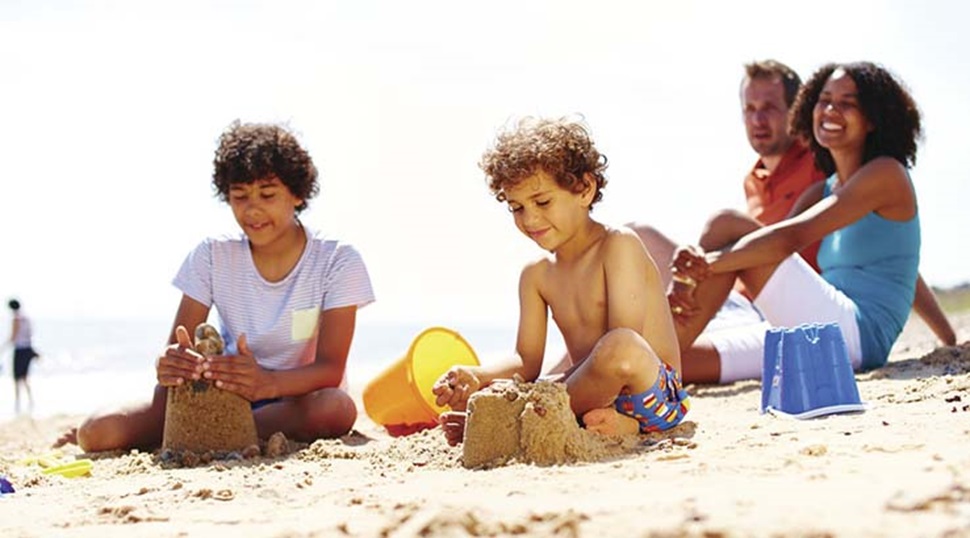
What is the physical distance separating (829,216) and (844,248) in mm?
381

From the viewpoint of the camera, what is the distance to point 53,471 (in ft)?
11.4

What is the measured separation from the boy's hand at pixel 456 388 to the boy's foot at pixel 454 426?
0.05 meters

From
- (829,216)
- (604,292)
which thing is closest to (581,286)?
(604,292)

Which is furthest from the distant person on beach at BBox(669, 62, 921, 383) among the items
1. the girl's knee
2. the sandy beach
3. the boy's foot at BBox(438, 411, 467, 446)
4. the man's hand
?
the girl's knee

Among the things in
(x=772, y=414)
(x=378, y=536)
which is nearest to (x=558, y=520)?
(x=378, y=536)

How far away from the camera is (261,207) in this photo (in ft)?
13.2

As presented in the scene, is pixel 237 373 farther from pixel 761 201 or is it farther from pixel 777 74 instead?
pixel 777 74

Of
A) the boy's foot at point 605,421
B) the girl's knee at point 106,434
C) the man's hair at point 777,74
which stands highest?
the man's hair at point 777,74

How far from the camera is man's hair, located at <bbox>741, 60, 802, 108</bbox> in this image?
565 centimetres

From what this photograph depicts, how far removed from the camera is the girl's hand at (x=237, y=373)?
352 cm

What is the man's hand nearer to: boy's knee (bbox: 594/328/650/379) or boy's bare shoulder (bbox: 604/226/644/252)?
boy's bare shoulder (bbox: 604/226/644/252)

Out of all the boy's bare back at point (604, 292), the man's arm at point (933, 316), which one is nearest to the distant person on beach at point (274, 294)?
the boy's bare back at point (604, 292)

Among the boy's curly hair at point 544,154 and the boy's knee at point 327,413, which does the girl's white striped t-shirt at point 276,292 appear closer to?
the boy's knee at point 327,413

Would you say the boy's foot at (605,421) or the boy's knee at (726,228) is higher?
the boy's knee at (726,228)
